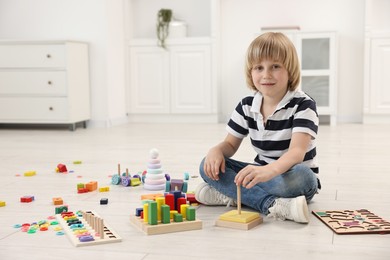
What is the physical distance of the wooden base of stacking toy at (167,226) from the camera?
132 cm

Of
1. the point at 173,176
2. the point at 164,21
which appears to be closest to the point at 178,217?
the point at 173,176

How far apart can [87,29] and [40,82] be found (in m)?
0.57

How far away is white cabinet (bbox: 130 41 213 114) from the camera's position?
14.3 ft

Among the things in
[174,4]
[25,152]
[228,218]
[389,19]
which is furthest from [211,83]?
[228,218]

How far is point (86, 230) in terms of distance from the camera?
1.33m

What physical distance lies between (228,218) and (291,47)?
51 centimetres

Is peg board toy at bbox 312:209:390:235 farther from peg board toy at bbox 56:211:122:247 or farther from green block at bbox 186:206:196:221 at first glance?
peg board toy at bbox 56:211:122:247

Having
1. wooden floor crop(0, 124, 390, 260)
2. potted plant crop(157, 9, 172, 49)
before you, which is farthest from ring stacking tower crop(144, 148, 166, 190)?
potted plant crop(157, 9, 172, 49)

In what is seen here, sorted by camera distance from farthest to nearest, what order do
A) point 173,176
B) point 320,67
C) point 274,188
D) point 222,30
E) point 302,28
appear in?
1. point 222,30
2. point 302,28
3. point 320,67
4. point 173,176
5. point 274,188

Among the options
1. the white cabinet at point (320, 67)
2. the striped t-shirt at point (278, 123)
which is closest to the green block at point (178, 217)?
the striped t-shirt at point (278, 123)

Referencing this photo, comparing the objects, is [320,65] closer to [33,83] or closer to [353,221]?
[33,83]

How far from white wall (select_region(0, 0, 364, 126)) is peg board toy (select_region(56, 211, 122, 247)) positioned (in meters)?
2.82

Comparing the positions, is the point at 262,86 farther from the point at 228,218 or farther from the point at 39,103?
the point at 39,103

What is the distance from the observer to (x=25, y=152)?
9.33 feet
